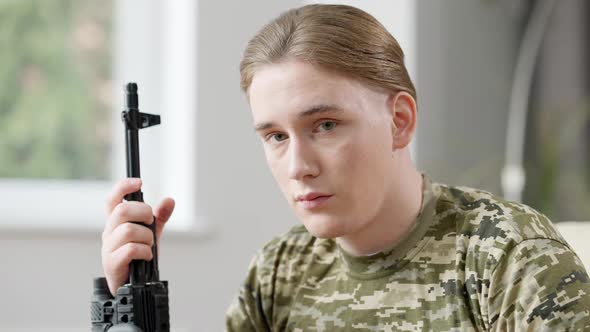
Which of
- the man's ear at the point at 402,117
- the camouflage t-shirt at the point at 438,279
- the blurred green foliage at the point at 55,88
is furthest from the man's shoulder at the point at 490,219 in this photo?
the blurred green foliage at the point at 55,88

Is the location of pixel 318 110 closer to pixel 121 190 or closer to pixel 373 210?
pixel 373 210

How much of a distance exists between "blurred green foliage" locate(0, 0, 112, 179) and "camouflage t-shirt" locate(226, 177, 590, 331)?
138 cm

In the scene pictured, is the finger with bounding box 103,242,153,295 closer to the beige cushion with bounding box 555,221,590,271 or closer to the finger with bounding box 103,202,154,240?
the finger with bounding box 103,202,154,240

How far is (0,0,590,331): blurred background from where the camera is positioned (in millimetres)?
2594

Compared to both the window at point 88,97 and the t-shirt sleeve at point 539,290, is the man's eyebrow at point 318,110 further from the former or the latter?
the window at point 88,97

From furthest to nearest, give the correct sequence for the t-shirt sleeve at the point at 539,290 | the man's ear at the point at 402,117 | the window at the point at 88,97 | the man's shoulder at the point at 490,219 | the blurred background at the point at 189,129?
the window at the point at 88,97 < the blurred background at the point at 189,129 < the man's ear at the point at 402,117 < the man's shoulder at the point at 490,219 < the t-shirt sleeve at the point at 539,290

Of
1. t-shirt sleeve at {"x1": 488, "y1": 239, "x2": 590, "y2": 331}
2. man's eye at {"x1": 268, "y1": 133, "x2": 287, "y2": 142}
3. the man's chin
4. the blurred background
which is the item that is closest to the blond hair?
man's eye at {"x1": 268, "y1": 133, "x2": 287, "y2": 142}

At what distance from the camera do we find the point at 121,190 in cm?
139

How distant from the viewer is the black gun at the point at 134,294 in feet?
4.17

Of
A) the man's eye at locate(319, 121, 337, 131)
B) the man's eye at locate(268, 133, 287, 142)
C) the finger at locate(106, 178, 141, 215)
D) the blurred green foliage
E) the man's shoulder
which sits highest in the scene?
the blurred green foliage

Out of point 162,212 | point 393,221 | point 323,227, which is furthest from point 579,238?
point 162,212

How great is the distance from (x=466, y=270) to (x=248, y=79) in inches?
17.1

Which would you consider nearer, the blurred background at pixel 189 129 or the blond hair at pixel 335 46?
the blond hair at pixel 335 46

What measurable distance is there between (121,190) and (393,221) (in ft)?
1.36
